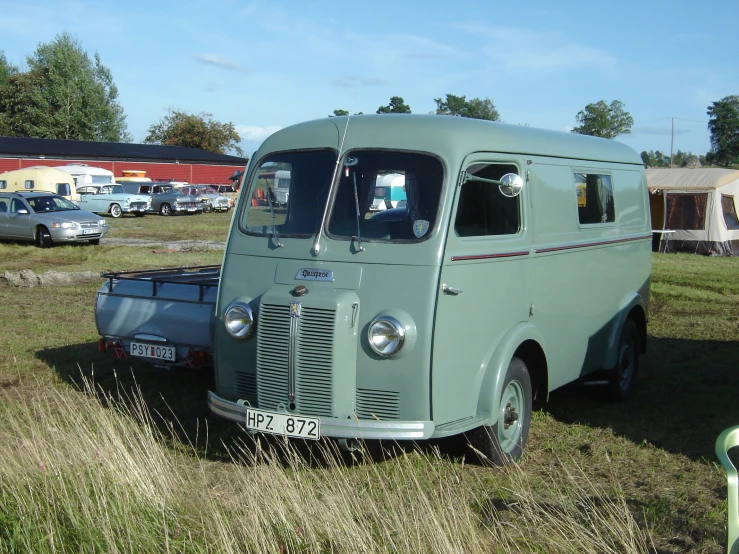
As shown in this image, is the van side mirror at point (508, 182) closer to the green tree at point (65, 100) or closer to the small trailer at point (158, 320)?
the small trailer at point (158, 320)

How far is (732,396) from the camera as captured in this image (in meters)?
8.09

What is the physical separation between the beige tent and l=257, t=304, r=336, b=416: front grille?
62.8 ft

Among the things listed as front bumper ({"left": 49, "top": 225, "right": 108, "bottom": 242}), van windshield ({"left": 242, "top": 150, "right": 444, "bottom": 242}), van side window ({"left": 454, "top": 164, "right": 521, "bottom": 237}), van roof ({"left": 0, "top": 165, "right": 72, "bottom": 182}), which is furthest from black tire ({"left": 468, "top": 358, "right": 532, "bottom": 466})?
van roof ({"left": 0, "top": 165, "right": 72, "bottom": 182})

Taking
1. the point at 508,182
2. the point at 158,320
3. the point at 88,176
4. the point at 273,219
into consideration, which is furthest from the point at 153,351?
the point at 88,176

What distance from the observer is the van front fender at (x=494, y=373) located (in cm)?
566

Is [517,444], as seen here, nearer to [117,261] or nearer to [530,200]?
[530,200]

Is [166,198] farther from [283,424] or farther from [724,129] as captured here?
[724,129]

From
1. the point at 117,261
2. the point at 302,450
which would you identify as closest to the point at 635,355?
the point at 302,450

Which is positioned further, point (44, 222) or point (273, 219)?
point (44, 222)

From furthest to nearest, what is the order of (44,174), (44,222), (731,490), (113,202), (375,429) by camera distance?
(113,202)
(44,174)
(44,222)
(375,429)
(731,490)

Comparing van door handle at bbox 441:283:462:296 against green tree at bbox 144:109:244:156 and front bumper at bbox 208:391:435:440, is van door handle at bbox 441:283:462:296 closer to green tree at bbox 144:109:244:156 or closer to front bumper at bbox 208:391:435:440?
front bumper at bbox 208:391:435:440

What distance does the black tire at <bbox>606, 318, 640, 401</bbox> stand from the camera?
314 inches

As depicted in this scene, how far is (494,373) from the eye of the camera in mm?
5715

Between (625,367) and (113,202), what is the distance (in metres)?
35.1
